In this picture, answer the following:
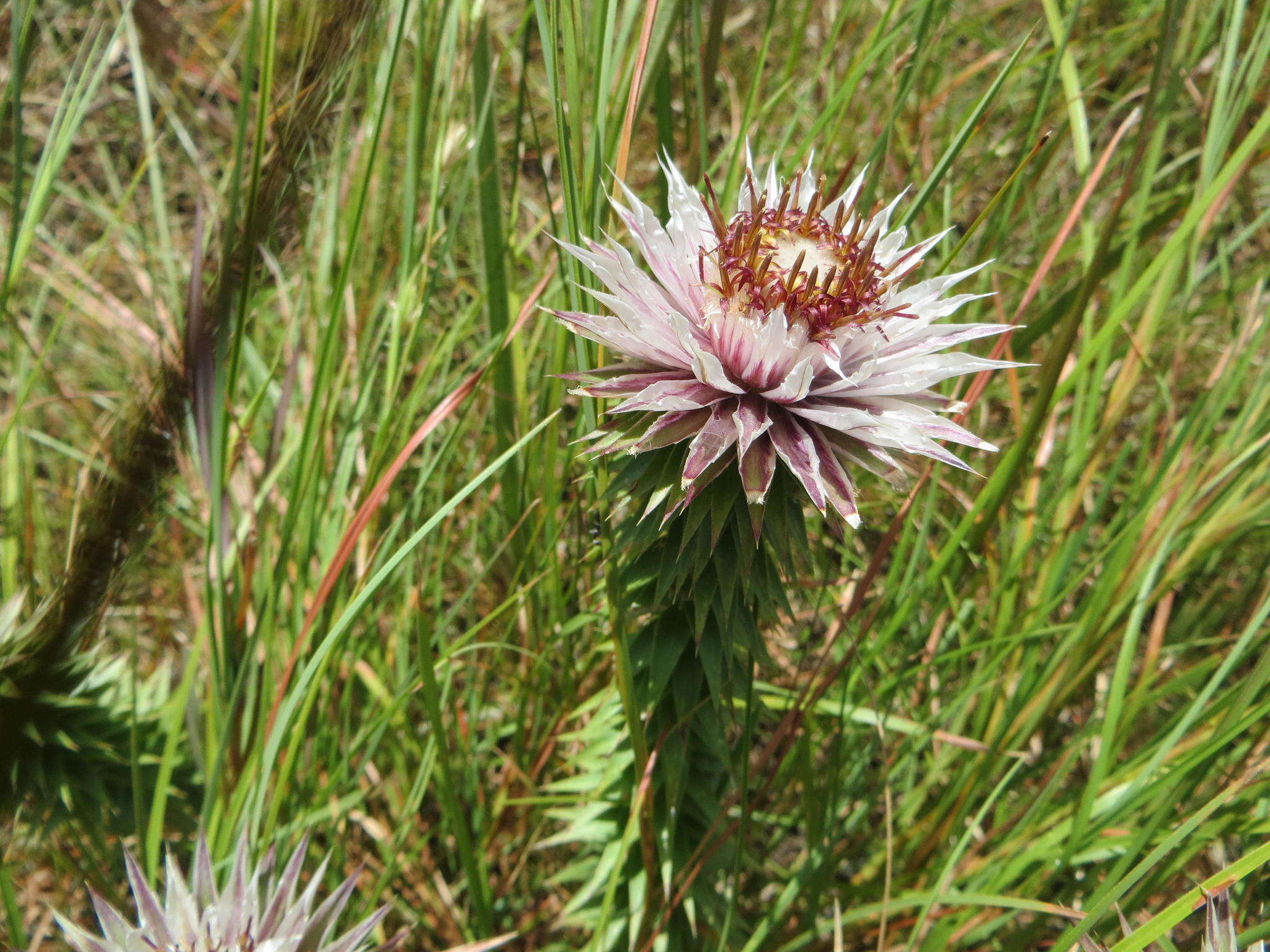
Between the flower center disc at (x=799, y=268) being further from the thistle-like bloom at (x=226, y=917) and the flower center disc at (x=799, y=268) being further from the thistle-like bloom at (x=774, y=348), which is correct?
the thistle-like bloom at (x=226, y=917)

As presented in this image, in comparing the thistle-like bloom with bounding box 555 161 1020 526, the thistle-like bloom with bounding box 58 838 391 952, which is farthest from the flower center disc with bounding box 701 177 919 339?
the thistle-like bloom with bounding box 58 838 391 952

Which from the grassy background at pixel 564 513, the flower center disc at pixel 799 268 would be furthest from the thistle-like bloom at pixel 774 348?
the grassy background at pixel 564 513

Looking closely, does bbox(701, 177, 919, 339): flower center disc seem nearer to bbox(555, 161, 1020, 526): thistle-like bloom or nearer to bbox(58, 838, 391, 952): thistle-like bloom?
bbox(555, 161, 1020, 526): thistle-like bloom

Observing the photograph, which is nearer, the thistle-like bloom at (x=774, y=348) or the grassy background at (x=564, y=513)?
the thistle-like bloom at (x=774, y=348)

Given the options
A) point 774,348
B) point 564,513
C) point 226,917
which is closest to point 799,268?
point 774,348

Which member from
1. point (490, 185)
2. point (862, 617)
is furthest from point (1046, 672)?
point (490, 185)
